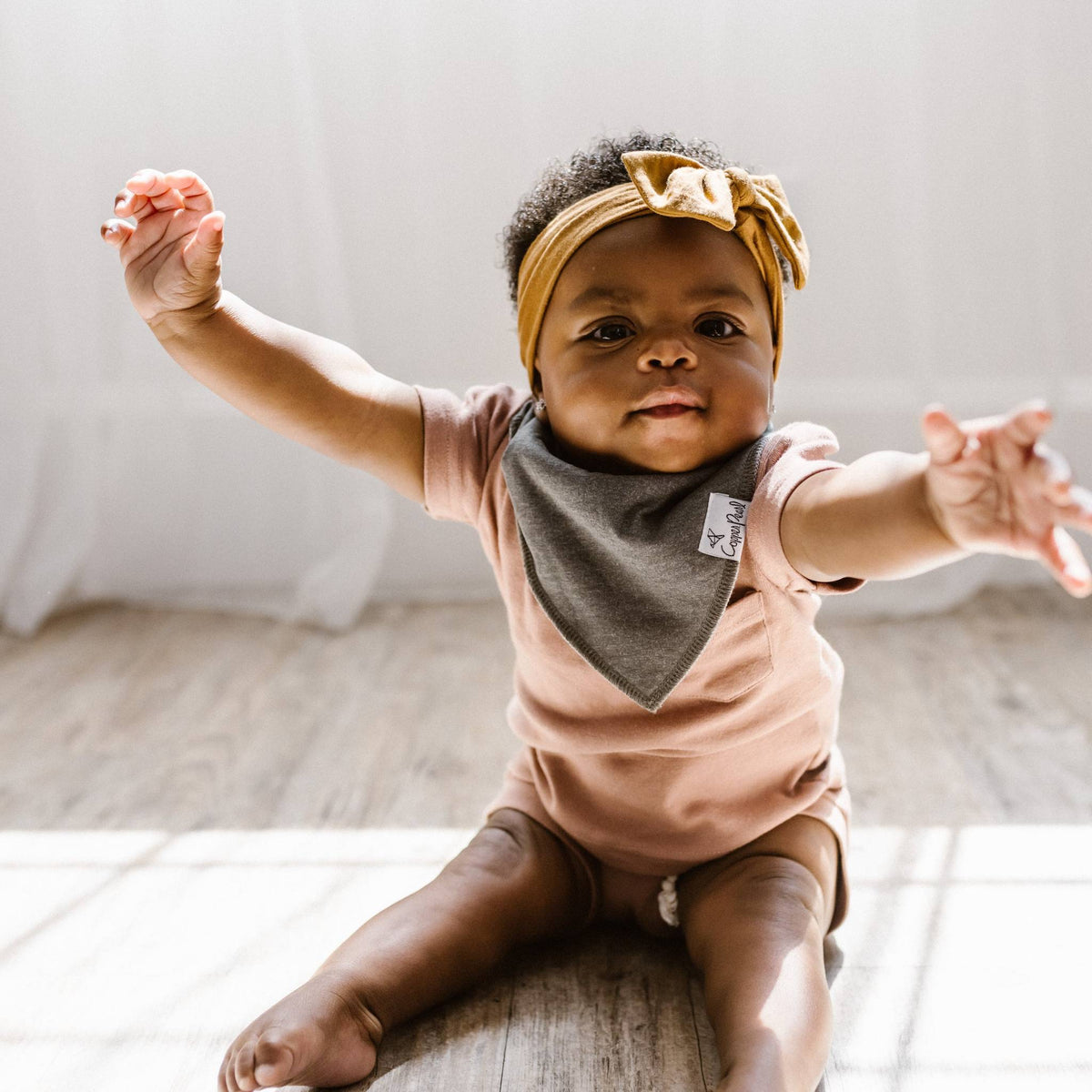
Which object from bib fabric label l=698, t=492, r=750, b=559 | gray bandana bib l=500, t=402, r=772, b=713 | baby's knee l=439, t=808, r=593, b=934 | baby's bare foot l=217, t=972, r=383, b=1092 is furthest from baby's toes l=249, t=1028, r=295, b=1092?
bib fabric label l=698, t=492, r=750, b=559

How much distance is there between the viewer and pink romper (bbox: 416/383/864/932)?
99 centimetres

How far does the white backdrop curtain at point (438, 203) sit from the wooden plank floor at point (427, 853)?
21 centimetres

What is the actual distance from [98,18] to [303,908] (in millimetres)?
Answer: 1300

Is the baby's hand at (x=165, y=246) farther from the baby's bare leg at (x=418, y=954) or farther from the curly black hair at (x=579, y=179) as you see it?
the baby's bare leg at (x=418, y=954)

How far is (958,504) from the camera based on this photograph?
0.72 metres

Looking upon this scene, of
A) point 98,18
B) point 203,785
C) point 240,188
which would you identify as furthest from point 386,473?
point 98,18

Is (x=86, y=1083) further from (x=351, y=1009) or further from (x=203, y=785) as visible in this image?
(x=203, y=785)

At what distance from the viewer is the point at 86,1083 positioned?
3.03 ft

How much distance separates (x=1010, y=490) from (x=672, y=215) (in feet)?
1.18

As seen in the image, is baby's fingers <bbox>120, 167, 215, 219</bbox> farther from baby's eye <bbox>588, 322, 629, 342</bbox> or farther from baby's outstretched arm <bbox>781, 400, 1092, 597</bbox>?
baby's outstretched arm <bbox>781, 400, 1092, 597</bbox>

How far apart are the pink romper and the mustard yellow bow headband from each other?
0.11 m

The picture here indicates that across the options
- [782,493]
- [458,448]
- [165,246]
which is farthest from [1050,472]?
[165,246]

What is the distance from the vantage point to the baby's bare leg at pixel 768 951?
2.79 ft

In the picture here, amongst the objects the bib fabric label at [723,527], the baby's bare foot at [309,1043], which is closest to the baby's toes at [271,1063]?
the baby's bare foot at [309,1043]
